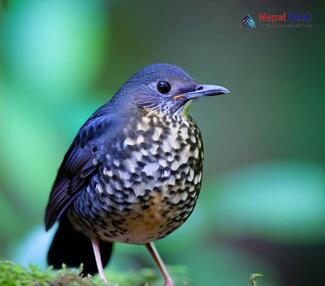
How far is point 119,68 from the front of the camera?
14.3 ft

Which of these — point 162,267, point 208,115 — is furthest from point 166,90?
point 208,115

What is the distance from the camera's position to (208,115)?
15.3 ft

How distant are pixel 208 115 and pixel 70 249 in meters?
1.80

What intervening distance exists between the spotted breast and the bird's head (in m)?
0.05

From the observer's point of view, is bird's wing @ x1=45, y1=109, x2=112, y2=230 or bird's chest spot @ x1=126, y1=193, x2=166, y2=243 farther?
bird's wing @ x1=45, y1=109, x2=112, y2=230

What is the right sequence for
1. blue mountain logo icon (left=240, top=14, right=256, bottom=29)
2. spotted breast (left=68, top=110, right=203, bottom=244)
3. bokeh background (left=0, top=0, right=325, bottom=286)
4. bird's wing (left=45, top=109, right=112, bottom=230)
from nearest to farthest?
spotted breast (left=68, top=110, right=203, bottom=244)
bird's wing (left=45, top=109, right=112, bottom=230)
bokeh background (left=0, top=0, right=325, bottom=286)
blue mountain logo icon (left=240, top=14, right=256, bottom=29)

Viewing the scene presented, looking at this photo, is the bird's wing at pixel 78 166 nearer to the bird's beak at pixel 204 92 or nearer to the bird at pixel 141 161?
the bird at pixel 141 161

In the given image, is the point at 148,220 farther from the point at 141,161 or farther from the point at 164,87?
the point at 164,87

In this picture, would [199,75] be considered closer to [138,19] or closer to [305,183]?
[138,19]

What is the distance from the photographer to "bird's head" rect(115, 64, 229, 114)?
2.71 m

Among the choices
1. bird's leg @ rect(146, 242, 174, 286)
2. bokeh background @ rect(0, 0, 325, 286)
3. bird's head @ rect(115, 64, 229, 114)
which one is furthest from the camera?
bokeh background @ rect(0, 0, 325, 286)

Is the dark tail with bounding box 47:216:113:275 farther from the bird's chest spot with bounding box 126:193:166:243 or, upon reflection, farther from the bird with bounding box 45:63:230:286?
the bird's chest spot with bounding box 126:193:166:243

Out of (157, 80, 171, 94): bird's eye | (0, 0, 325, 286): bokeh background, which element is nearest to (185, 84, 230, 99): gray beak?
(157, 80, 171, 94): bird's eye

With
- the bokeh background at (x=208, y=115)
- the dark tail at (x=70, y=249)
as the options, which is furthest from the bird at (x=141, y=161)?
the bokeh background at (x=208, y=115)
